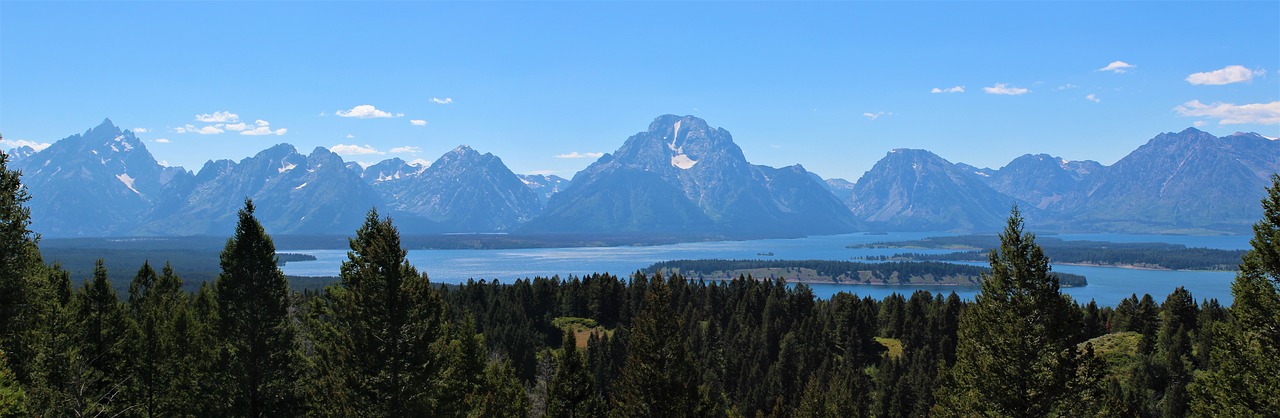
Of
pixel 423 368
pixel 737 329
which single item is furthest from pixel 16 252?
pixel 737 329

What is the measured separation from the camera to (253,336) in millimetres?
29750

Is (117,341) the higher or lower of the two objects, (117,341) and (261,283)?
the lower

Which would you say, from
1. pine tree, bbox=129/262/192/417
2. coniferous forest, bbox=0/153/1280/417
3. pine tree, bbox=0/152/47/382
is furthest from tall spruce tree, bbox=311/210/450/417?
pine tree, bbox=129/262/192/417

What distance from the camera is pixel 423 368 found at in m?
26.3

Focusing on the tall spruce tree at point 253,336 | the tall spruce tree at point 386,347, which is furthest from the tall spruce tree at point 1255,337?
the tall spruce tree at point 253,336

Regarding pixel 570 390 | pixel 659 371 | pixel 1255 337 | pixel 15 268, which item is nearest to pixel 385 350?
pixel 15 268

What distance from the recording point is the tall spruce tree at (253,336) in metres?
29.6

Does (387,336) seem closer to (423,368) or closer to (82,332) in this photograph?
(423,368)

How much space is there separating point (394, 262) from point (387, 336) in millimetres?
2615

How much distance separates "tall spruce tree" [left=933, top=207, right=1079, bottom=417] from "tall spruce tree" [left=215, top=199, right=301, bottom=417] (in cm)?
2663

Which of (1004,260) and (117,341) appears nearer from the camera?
(1004,260)

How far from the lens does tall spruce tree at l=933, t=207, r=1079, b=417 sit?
24.9 m

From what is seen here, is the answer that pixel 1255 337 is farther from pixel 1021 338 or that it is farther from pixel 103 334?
pixel 103 334

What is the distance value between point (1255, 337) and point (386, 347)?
28.6 meters
